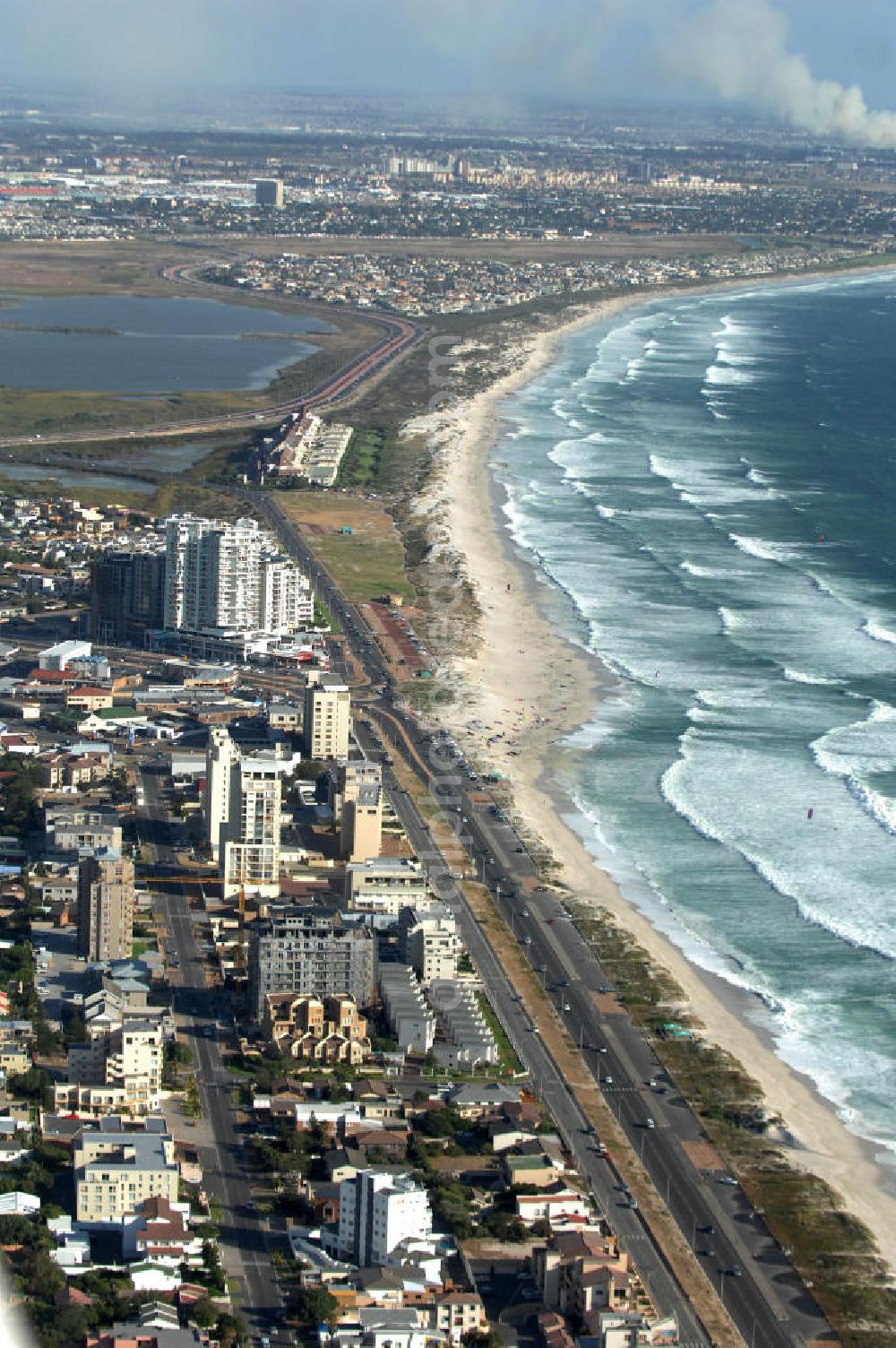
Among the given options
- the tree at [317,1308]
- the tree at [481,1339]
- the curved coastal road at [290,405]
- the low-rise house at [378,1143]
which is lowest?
the tree at [481,1339]

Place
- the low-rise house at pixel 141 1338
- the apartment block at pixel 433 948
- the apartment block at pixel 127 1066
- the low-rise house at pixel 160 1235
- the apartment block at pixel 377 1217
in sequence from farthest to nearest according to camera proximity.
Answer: the apartment block at pixel 433 948, the apartment block at pixel 127 1066, the apartment block at pixel 377 1217, the low-rise house at pixel 160 1235, the low-rise house at pixel 141 1338

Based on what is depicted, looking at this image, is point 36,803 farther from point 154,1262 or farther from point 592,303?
point 592,303

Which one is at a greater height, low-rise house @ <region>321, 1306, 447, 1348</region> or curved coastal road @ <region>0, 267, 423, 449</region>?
curved coastal road @ <region>0, 267, 423, 449</region>

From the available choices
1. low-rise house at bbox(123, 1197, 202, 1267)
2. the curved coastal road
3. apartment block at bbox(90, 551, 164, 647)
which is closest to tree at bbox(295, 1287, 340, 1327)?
low-rise house at bbox(123, 1197, 202, 1267)

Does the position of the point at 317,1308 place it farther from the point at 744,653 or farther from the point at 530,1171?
the point at 744,653

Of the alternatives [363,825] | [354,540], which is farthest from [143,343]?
[363,825]

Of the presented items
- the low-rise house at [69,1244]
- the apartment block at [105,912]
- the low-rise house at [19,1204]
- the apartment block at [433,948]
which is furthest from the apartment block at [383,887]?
the low-rise house at [69,1244]

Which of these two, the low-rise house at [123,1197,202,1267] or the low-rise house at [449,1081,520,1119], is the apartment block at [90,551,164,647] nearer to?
the low-rise house at [449,1081,520,1119]

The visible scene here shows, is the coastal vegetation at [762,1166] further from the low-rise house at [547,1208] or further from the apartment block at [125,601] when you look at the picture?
the apartment block at [125,601]
